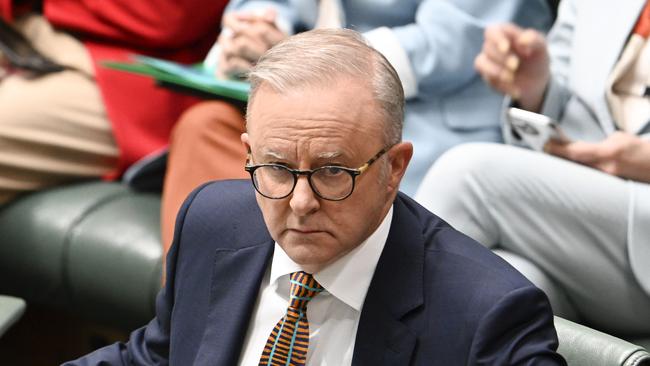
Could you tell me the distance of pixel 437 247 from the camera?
1.13 metres

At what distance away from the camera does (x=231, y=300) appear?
1.20m

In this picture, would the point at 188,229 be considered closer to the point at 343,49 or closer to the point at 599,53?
the point at 343,49

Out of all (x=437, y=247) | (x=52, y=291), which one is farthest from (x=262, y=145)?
(x=52, y=291)

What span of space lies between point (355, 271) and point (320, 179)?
0.50 feet

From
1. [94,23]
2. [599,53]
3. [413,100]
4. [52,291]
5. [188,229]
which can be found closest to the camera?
[188,229]

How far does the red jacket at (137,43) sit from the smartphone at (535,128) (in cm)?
90

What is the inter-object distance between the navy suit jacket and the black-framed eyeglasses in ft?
0.44

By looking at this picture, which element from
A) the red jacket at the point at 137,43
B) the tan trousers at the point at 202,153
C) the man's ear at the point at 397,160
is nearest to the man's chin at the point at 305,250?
the man's ear at the point at 397,160

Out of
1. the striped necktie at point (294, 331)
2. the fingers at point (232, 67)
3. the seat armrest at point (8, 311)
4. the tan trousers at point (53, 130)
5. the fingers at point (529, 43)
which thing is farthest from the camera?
the tan trousers at point (53, 130)

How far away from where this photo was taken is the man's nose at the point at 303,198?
1031 millimetres

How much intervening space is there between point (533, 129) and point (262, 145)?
0.76 m

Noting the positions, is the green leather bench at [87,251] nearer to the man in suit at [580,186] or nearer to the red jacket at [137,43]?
the red jacket at [137,43]

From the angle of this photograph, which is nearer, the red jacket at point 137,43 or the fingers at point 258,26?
the fingers at point 258,26

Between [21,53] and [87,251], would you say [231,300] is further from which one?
[21,53]
